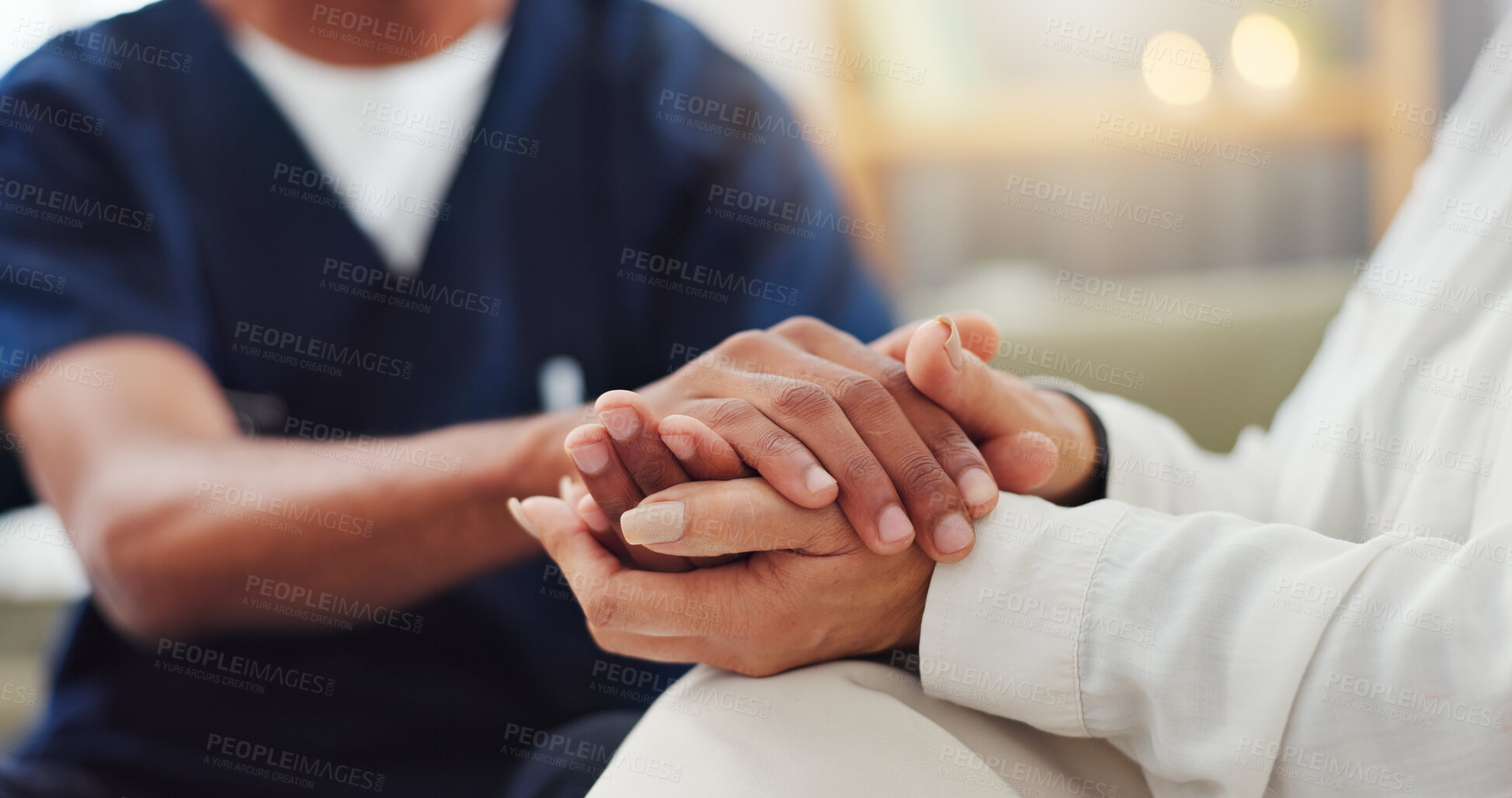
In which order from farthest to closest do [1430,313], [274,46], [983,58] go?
[983,58], [274,46], [1430,313]

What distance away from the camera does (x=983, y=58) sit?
7.47 feet

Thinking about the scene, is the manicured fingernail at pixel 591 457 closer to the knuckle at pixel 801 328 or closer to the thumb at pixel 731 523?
Result: the thumb at pixel 731 523

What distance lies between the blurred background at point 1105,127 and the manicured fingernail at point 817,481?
4.94 feet

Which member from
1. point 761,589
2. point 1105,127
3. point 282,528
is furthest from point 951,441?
point 1105,127

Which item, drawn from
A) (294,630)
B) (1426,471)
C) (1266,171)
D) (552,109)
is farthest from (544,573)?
(1266,171)

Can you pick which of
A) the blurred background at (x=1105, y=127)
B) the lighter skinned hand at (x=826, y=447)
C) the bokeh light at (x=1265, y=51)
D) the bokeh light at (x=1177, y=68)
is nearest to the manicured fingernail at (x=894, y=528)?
the lighter skinned hand at (x=826, y=447)

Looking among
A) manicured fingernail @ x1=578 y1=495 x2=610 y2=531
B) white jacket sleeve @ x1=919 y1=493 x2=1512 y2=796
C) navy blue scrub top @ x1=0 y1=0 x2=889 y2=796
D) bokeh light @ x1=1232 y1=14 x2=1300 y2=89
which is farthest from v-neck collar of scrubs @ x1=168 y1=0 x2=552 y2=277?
bokeh light @ x1=1232 y1=14 x2=1300 y2=89

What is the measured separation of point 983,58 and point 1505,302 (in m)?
1.84

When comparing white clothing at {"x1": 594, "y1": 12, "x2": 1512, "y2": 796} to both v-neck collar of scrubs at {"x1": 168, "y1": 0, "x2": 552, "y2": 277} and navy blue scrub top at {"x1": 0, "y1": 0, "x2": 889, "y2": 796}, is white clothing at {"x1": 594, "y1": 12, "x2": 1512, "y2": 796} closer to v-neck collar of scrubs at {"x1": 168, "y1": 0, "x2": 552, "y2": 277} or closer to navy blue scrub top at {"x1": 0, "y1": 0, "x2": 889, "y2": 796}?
navy blue scrub top at {"x1": 0, "y1": 0, "x2": 889, "y2": 796}

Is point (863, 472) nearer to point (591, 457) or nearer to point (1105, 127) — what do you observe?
point (591, 457)

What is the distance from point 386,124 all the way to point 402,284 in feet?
0.75

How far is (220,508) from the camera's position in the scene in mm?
883

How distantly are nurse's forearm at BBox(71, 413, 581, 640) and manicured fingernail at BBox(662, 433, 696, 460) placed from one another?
1.06ft

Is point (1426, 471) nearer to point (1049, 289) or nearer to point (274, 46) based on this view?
point (274, 46)
